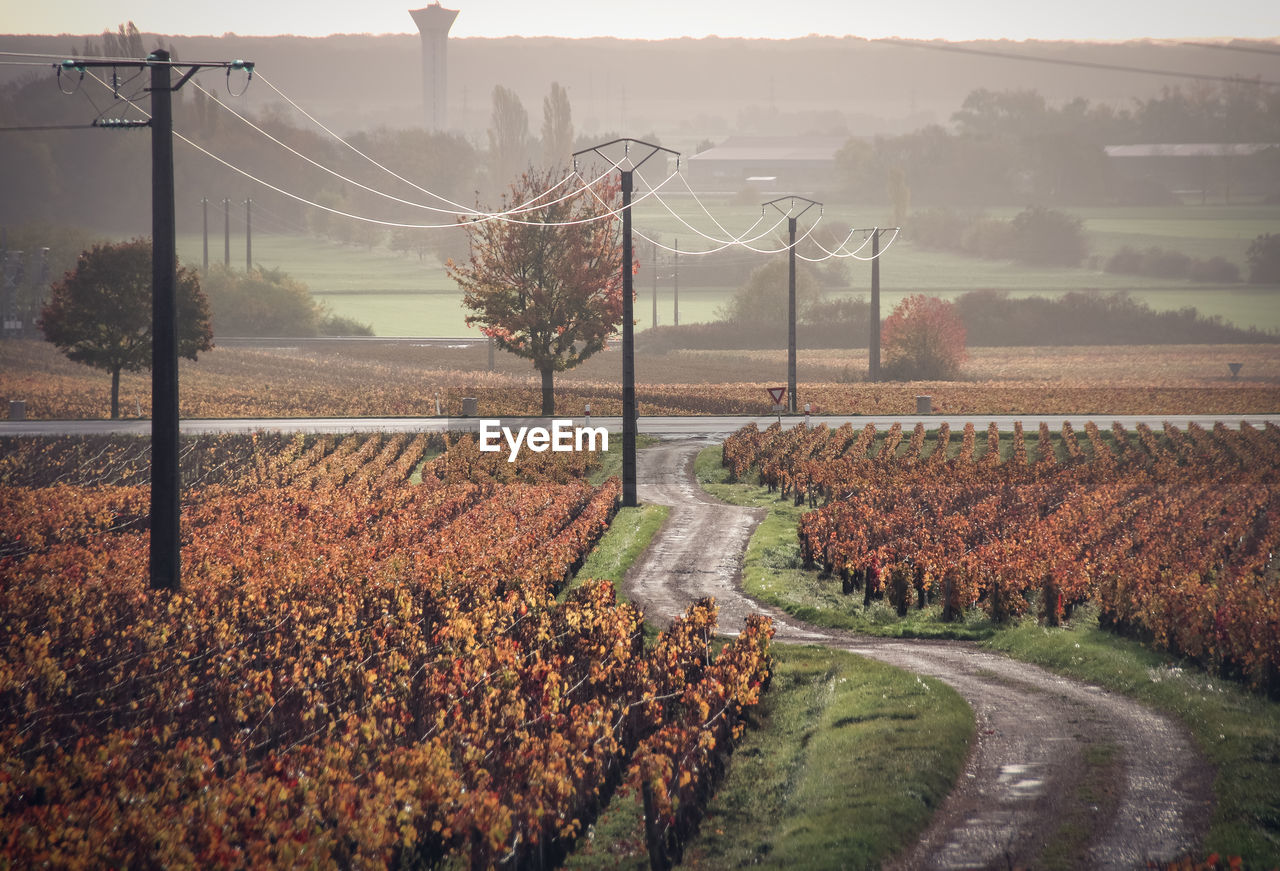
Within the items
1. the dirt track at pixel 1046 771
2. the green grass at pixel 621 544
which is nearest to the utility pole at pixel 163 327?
the green grass at pixel 621 544

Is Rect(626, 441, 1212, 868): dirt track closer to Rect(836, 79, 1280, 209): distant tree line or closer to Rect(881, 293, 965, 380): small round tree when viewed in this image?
Rect(881, 293, 965, 380): small round tree

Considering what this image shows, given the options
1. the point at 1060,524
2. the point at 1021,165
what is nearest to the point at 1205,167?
the point at 1021,165

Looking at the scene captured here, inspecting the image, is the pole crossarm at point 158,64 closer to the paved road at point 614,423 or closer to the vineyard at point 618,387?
the paved road at point 614,423

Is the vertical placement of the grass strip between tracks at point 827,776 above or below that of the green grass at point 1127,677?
below

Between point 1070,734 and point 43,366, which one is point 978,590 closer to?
point 1070,734

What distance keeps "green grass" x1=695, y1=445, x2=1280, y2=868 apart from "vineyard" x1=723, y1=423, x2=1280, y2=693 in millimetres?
434

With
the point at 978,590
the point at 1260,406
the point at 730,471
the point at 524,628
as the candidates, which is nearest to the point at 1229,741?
the point at 978,590

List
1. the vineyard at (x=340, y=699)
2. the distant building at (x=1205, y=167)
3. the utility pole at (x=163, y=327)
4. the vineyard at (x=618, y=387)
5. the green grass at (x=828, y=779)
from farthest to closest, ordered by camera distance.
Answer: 1. the distant building at (x=1205, y=167)
2. the vineyard at (x=618, y=387)
3. the utility pole at (x=163, y=327)
4. the green grass at (x=828, y=779)
5. the vineyard at (x=340, y=699)

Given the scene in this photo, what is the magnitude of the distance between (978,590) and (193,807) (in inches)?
587

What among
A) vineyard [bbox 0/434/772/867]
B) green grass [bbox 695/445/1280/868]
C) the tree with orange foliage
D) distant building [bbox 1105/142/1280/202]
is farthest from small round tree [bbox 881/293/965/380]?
distant building [bbox 1105/142/1280/202]

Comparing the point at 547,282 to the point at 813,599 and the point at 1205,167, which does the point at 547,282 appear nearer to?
the point at 813,599

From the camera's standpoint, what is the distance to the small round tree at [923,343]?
7444cm

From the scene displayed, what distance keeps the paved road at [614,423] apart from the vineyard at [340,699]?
55.9 feet

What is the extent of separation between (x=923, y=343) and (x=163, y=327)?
2517 inches
